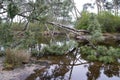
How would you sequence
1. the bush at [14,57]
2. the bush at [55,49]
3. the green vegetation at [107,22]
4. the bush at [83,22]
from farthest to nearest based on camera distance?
the green vegetation at [107,22]
the bush at [83,22]
the bush at [55,49]
the bush at [14,57]

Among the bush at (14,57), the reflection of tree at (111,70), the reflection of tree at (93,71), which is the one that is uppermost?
the bush at (14,57)

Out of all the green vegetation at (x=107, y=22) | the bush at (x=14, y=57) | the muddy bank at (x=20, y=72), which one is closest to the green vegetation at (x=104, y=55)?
the muddy bank at (x=20, y=72)

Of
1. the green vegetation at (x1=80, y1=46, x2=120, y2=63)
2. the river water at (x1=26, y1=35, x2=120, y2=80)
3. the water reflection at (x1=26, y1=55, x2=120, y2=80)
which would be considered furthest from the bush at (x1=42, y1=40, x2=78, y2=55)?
the green vegetation at (x1=80, y1=46, x2=120, y2=63)

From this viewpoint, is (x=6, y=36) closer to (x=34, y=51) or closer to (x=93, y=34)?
(x=34, y=51)

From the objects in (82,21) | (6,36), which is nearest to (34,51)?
(6,36)

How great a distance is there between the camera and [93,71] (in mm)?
10289

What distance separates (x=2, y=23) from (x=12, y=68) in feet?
11.1

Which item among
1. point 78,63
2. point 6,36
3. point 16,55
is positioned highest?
point 6,36

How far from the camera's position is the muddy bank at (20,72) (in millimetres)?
8834

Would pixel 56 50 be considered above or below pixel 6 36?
below

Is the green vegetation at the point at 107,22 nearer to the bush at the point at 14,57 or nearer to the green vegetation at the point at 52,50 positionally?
the green vegetation at the point at 52,50

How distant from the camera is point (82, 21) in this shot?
25000mm

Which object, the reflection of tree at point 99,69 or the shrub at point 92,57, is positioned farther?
the shrub at point 92,57

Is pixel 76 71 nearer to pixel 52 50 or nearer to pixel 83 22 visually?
pixel 52 50
